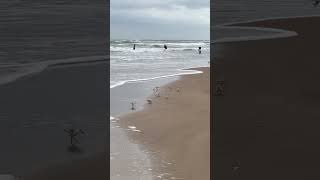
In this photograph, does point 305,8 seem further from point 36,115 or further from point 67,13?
point 36,115

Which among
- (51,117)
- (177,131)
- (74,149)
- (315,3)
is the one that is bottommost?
(177,131)

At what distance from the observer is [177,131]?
182 inches

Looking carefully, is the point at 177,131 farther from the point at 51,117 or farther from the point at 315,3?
the point at 315,3

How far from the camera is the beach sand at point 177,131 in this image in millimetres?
3482

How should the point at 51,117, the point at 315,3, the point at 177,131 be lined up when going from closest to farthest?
the point at 51,117 → the point at 315,3 → the point at 177,131

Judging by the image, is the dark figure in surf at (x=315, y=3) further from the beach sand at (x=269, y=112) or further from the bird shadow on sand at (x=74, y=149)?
the bird shadow on sand at (x=74, y=149)

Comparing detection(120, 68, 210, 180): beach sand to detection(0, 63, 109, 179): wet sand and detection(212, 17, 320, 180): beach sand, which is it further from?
detection(0, 63, 109, 179): wet sand

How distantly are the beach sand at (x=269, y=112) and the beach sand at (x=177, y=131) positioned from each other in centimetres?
39

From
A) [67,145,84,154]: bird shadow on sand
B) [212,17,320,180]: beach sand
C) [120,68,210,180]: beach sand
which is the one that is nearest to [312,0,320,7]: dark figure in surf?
[212,17,320,180]: beach sand

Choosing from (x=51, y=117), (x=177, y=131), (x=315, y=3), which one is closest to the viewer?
(x=51, y=117)

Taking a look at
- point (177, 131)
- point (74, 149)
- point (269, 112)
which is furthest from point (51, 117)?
point (177, 131)

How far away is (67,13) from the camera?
2771 millimetres

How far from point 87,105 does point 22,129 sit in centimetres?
A: 42

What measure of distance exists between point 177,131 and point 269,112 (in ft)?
5.63
